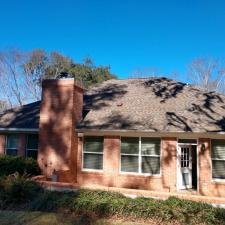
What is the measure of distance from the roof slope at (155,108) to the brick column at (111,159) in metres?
0.80

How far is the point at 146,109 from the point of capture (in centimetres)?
1767

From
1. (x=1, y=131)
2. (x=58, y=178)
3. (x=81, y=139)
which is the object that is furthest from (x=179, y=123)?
(x=1, y=131)

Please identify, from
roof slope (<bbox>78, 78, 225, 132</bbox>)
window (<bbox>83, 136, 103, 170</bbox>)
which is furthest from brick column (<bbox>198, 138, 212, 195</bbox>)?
window (<bbox>83, 136, 103, 170</bbox>)

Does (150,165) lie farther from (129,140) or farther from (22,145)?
(22,145)

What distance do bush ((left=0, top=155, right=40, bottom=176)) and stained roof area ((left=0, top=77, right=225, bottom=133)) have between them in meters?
2.61

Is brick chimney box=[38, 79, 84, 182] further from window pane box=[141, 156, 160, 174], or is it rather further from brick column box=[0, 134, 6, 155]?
window pane box=[141, 156, 160, 174]

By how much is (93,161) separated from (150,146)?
10.5ft

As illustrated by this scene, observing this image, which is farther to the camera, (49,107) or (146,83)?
(146,83)

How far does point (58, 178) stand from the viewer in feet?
53.1

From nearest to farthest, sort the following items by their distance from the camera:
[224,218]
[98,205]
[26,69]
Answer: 1. [224,218]
2. [98,205]
3. [26,69]

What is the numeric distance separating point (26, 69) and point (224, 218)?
3807 centimetres

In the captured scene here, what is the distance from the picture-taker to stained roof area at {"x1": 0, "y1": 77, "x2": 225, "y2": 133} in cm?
1574

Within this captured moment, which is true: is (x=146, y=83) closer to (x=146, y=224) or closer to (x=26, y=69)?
(x=146, y=224)

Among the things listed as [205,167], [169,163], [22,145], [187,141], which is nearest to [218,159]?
[205,167]
